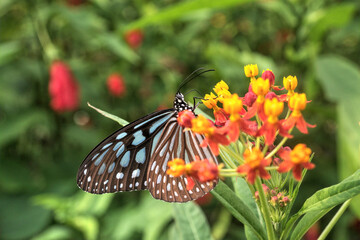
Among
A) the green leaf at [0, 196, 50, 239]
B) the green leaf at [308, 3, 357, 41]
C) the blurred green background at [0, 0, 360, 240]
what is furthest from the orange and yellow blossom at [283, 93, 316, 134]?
the green leaf at [0, 196, 50, 239]

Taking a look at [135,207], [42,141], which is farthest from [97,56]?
[135,207]

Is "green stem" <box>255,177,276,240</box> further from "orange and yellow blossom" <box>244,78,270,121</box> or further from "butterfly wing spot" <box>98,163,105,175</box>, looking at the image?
"butterfly wing spot" <box>98,163,105,175</box>

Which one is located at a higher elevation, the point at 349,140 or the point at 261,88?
the point at 261,88

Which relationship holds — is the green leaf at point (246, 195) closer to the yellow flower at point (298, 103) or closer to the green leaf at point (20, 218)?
the yellow flower at point (298, 103)

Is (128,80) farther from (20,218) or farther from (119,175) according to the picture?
(119,175)

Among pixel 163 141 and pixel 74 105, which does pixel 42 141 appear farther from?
pixel 163 141

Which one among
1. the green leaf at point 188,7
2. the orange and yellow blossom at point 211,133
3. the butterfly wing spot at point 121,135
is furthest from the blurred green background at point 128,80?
the orange and yellow blossom at point 211,133

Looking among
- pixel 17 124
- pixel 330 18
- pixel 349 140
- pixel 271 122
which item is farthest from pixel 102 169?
pixel 330 18
